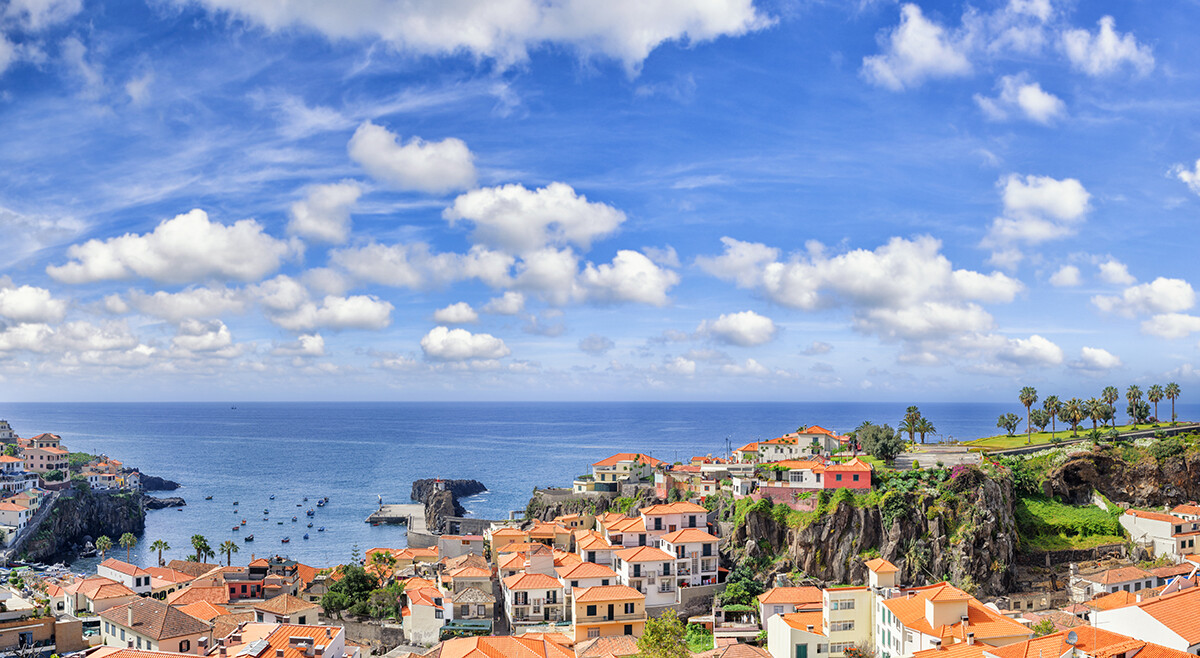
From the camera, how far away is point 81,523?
107m

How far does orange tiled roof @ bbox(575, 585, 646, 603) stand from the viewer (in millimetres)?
55219

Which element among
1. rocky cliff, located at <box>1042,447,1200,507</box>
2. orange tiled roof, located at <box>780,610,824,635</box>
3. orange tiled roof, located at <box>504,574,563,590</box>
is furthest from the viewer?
rocky cliff, located at <box>1042,447,1200,507</box>

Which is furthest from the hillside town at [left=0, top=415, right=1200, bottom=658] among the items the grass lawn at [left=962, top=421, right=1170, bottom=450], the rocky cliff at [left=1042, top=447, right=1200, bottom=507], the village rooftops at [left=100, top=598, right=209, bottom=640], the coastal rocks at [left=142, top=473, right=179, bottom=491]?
the coastal rocks at [left=142, top=473, right=179, bottom=491]

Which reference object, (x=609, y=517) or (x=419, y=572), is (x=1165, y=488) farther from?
(x=419, y=572)

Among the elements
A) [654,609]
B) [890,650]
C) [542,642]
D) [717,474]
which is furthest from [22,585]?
[890,650]

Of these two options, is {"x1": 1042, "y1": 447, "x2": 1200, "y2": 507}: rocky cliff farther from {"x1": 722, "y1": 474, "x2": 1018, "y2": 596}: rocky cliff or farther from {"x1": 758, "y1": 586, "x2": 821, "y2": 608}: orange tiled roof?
{"x1": 758, "y1": 586, "x2": 821, "y2": 608}: orange tiled roof

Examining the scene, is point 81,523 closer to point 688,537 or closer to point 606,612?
point 606,612

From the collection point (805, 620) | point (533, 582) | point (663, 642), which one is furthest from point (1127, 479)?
point (663, 642)

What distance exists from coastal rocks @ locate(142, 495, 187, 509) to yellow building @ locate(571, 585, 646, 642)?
109 m

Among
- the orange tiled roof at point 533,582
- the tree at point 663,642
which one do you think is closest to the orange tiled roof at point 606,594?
the orange tiled roof at point 533,582

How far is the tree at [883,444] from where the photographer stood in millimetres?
73625

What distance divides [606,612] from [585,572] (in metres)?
5.81

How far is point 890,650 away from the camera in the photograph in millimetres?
44250

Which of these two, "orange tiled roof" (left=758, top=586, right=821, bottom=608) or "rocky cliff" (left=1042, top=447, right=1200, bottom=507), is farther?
"rocky cliff" (left=1042, top=447, right=1200, bottom=507)
